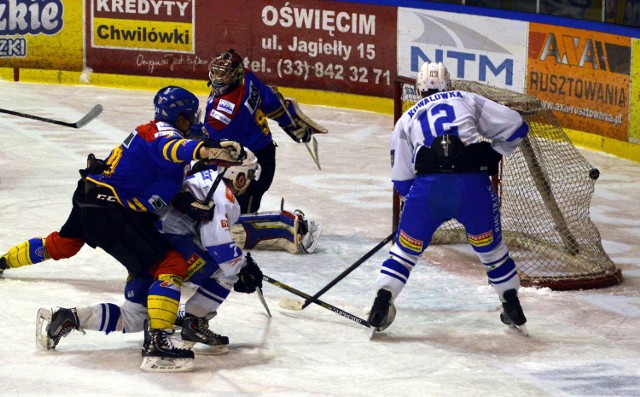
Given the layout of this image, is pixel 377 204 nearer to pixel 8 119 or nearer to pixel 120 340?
pixel 120 340

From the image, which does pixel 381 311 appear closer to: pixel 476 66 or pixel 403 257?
pixel 403 257

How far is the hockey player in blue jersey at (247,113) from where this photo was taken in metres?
7.73

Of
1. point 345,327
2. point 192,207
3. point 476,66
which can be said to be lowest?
point 345,327

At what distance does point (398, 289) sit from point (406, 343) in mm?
256

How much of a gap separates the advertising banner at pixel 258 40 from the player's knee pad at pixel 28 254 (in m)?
6.39

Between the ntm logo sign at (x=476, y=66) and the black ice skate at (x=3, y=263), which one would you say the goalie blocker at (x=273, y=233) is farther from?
the ntm logo sign at (x=476, y=66)

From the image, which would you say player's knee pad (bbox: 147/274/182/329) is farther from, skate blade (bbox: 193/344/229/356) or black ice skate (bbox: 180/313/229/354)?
skate blade (bbox: 193/344/229/356)

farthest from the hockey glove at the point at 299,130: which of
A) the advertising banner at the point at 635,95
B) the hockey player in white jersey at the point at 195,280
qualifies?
the advertising banner at the point at 635,95

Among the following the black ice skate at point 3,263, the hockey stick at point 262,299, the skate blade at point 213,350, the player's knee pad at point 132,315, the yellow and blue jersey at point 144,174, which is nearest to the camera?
the yellow and blue jersey at point 144,174

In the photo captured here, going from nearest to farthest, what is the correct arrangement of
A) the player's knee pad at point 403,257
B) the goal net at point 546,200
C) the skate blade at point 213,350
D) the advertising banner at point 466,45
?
1. the skate blade at point 213,350
2. the player's knee pad at point 403,257
3. the goal net at point 546,200
4. the advertising banner at point 466,45

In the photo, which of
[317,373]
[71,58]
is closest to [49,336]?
[317,373]

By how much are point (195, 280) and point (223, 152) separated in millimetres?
750

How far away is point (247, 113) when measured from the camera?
25.8 feet

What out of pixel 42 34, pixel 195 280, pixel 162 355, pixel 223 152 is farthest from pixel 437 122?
pixel 42 34
